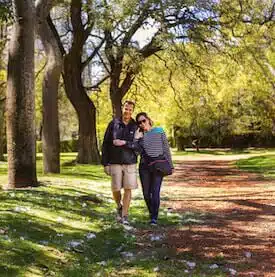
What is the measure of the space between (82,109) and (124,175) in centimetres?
1900

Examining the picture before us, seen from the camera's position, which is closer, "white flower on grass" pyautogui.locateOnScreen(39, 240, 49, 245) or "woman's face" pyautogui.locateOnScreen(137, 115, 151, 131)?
"white flower on grass" pyautogui.locateOnScreen(39, 240, 49, 245)

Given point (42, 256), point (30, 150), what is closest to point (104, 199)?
point (30, 150)

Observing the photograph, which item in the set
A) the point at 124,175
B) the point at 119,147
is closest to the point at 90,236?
the point at 124,175

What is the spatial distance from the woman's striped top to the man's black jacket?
0.98 ft

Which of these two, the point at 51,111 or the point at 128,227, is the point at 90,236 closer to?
the point at 128,227

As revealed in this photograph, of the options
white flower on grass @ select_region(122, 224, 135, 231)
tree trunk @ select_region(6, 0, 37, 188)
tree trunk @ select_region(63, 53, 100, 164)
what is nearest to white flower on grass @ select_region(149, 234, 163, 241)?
white flower on grass @ select_region(122, 224, 135, 231)

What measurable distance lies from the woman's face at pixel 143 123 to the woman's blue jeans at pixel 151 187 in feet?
2.40

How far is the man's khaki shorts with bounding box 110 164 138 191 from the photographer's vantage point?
32.9 ft

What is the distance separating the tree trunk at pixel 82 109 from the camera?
28.1 meters

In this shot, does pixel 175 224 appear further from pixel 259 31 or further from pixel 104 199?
pixel 259 31

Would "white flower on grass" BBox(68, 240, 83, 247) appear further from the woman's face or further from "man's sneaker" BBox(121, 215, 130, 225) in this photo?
the woman's face

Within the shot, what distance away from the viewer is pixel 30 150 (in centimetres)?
1325

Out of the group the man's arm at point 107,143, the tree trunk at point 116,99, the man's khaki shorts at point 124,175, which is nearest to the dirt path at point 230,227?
the man's khaki shorts at point 124,175

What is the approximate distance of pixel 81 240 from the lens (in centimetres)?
842
